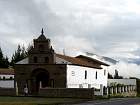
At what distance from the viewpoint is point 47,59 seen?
3307 inches

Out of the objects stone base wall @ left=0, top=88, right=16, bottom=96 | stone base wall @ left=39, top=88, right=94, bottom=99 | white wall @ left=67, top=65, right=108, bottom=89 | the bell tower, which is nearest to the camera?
stone base wall @ left=39, top=88, right=94, bottom=99

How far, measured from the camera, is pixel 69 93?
68.2 m

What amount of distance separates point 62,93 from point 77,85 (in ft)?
62.1

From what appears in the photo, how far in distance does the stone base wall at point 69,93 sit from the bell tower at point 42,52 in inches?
531

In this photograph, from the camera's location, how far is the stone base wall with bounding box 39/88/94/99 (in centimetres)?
6644

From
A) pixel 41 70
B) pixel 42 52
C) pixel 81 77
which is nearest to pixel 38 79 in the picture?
pixel 41 70

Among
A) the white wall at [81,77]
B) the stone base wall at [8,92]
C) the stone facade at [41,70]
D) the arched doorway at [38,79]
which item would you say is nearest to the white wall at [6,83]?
the stone facade at [41,70]

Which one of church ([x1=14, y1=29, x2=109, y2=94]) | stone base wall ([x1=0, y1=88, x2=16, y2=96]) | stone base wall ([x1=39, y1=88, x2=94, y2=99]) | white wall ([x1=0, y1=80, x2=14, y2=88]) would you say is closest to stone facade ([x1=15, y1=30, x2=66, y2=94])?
church ([x1=14, y1=29, x2=109, y2=94])

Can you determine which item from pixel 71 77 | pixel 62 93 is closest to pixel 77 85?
pixel 71 77

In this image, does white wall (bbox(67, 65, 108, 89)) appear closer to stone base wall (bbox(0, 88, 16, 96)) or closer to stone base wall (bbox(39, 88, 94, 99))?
stone base wall (bbox(39, 88, 94, 99))

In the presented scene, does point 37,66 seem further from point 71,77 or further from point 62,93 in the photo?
point 62,93

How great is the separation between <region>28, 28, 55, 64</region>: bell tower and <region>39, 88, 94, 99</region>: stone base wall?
13496 millimetres

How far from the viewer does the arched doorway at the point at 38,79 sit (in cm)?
8412

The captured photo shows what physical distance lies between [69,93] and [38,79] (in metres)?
17.7
